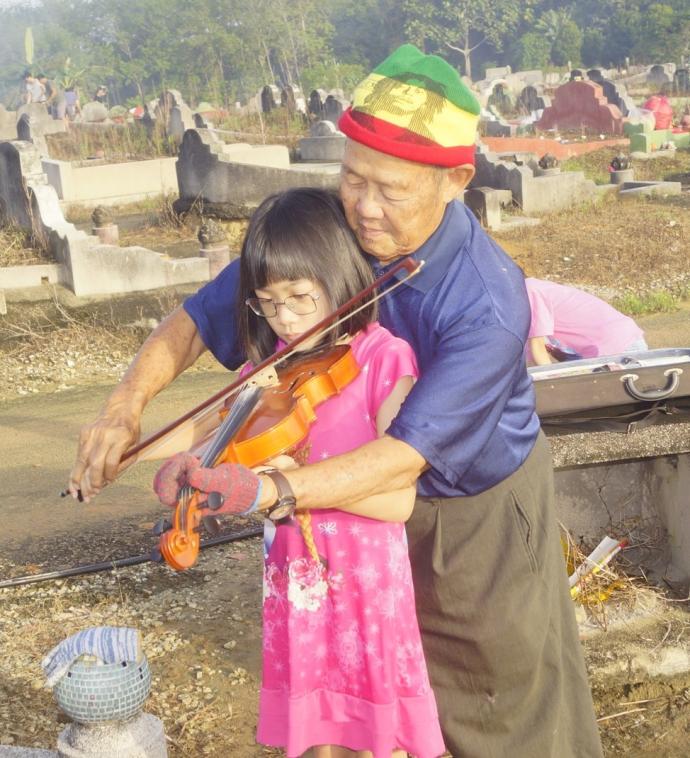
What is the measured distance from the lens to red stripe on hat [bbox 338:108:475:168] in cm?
257

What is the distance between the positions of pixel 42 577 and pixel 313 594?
2.87 m

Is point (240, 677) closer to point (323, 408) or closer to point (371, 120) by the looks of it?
point (323, 408)

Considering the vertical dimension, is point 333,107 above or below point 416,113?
below

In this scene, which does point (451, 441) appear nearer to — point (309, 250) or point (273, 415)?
point (273, 415)

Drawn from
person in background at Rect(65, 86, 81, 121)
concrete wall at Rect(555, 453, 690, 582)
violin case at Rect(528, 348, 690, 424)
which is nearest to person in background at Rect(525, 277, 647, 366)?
concrete wall at Rect(555, 453, 690, 582)

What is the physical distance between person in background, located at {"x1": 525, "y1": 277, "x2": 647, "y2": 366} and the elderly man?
3.06m

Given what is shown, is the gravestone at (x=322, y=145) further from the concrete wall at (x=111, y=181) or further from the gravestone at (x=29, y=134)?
the gravestone at (x=29, y=134)

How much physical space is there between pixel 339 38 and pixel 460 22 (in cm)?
1161

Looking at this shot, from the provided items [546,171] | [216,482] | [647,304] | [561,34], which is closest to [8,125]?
[546,171]

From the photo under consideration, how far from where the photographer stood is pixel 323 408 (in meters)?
2.75

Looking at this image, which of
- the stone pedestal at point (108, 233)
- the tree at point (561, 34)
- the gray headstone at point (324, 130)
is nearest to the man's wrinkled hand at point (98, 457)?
the stone pedestal at point (108, 233)

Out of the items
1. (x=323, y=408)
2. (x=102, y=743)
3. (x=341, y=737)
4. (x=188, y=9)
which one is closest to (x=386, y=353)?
(x=323, y=408)

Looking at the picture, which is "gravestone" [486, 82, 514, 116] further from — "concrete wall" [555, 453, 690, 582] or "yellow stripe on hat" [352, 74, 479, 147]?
"yellow stripe on hat" [352, 74, 479, 147]

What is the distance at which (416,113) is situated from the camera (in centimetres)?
258
